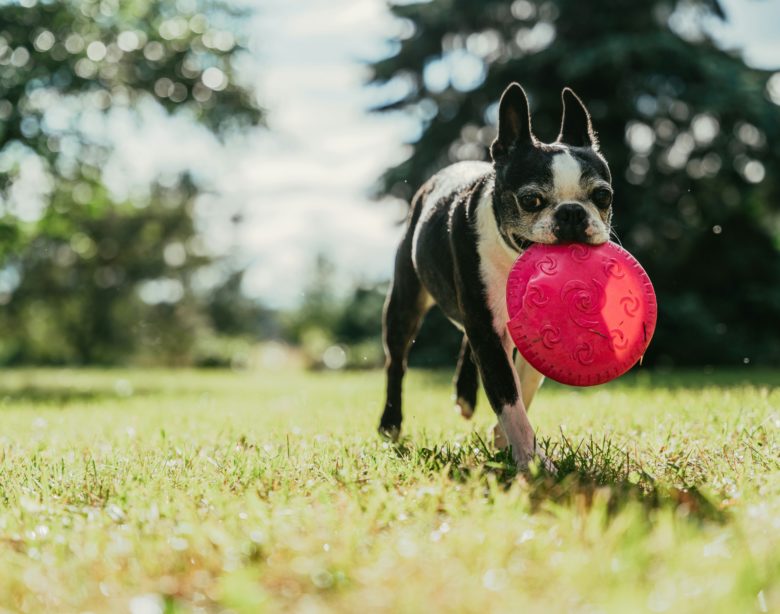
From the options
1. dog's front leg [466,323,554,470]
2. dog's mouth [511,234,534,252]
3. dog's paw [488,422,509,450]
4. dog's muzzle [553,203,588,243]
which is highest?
dog's muzzle [553,203,588,243]

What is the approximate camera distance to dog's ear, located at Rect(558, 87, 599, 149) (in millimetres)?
4250

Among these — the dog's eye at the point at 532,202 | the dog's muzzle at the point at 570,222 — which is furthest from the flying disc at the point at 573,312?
the dog's eye at the point at 532,202

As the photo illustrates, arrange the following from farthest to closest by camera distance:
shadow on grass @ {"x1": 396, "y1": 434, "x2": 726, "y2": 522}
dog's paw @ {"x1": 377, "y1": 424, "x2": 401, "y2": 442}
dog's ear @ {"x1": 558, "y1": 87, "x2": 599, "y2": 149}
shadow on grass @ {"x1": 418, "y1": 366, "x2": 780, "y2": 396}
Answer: shadow on grass @ {"x1": 418, "y1": 366, "x2": 780, "y2": 396} < dog's paw @ {"x1": 377, "y1": 424, "x2": 401, "y2": 442} < dog's ear @ {"x1": 558, "y1": 87, "x2": 599, "y2": 149} < shadow on grass @ {"x1": 396, "y1": 434, "x2": 726, "y2": 522}

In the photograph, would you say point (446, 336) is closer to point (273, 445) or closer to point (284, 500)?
point (273, 445)

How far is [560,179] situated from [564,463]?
1.32 metres

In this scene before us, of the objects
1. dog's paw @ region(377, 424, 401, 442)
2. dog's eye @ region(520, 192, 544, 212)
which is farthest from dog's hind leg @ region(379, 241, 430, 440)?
dog's eye @ region(520, 192, 544, 212)

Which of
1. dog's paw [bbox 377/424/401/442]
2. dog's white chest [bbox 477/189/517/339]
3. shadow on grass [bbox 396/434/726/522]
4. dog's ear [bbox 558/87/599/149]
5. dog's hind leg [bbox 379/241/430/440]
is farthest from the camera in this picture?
dog's hind leg [bbox 379/241/430/440]

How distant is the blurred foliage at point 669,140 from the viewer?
42.3 ft

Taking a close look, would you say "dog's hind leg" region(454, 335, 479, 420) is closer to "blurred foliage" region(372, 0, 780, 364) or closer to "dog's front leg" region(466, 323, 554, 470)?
"dog's front leg" region(466, 323, 554, 470)

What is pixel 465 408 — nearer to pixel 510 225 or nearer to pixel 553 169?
pixel 510 225

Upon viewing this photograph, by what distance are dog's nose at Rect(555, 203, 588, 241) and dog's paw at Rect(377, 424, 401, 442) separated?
177 centimetres

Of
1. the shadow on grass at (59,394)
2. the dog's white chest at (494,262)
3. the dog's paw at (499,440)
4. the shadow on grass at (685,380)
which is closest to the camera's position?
the dog's white chest at (494,262)

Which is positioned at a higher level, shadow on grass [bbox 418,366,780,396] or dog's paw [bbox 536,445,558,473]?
dog's paw [bbox 536,445,558,473]

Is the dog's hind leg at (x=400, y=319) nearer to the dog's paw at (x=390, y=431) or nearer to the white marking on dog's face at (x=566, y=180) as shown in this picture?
the dog's paw at (x=390, y=431)
